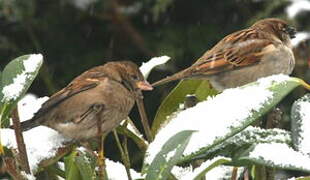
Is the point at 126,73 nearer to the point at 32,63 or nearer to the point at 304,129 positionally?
the point at 32,63

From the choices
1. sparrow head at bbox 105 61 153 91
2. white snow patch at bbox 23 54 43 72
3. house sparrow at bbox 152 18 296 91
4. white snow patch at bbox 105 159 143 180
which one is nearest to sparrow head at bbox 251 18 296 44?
house sparrow at bbox 152 18 296 91

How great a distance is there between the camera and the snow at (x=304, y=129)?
1166 millimetres

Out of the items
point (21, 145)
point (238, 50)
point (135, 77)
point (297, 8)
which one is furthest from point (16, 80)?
point (297, 8)

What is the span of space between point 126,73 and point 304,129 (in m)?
1.10

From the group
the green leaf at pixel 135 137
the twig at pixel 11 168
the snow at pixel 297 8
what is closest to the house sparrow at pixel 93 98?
the green leaf at pixel 135 137

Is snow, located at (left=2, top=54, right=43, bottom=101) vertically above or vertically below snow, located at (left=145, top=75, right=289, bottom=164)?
above

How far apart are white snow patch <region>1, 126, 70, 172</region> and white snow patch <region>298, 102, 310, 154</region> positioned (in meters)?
0.44

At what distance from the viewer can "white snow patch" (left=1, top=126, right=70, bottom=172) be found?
1345 mm

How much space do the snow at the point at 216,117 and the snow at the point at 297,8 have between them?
108 inches

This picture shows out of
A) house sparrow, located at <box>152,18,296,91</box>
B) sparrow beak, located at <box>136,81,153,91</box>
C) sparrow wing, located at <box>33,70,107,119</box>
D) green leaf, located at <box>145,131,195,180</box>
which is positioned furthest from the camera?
house sparrow, located at <box>152,18,296,91</box>

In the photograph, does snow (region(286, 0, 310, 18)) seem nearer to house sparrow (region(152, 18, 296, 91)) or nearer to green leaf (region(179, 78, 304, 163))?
house sparrow (region(152, 18, 296, 91))

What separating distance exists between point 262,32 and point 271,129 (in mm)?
1690

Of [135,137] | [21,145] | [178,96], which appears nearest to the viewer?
[21,145]

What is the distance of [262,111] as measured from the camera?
119 centimetres
